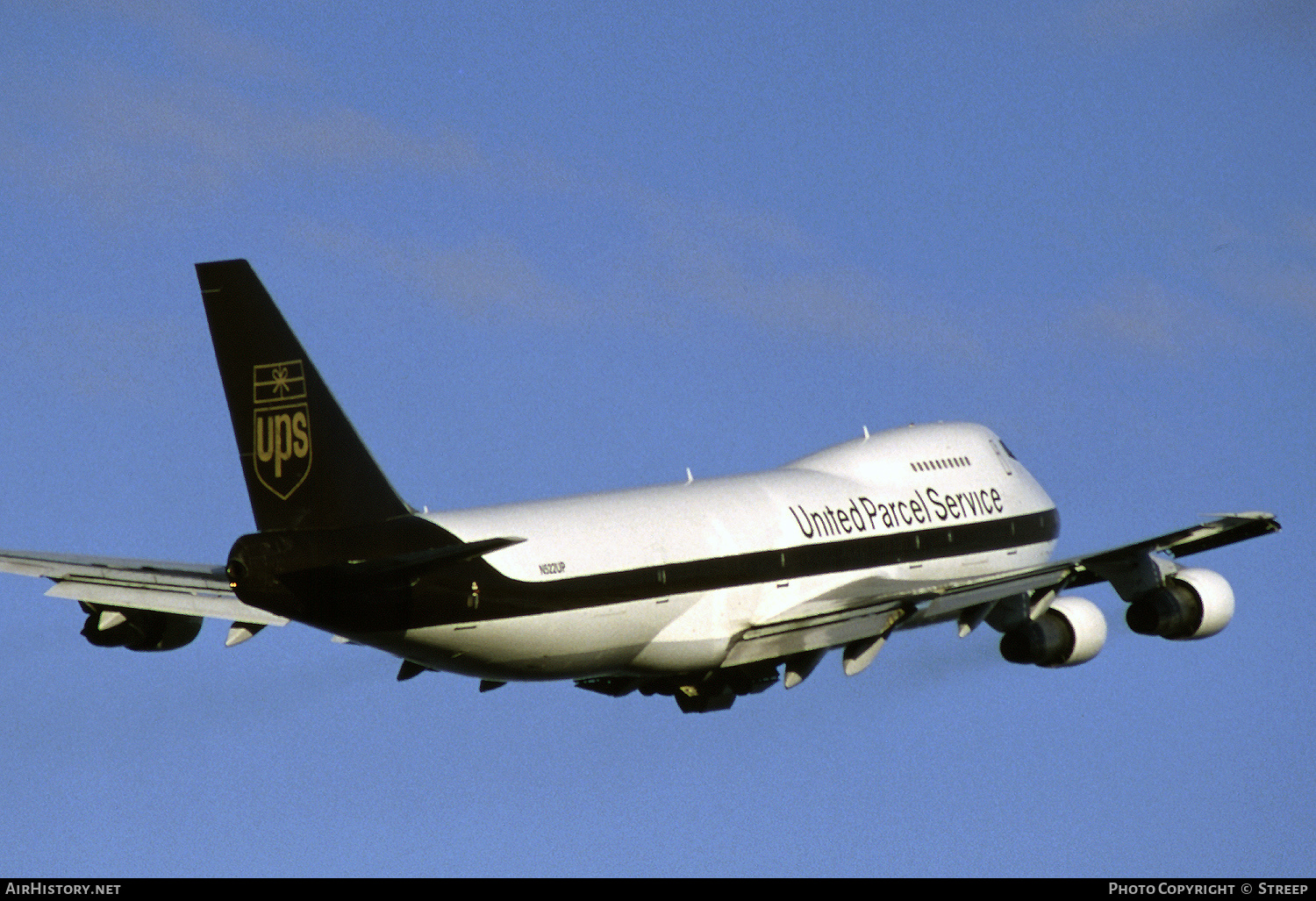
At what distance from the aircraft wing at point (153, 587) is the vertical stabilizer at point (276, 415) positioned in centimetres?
574

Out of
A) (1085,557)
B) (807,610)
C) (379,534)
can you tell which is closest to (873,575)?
(807,610)

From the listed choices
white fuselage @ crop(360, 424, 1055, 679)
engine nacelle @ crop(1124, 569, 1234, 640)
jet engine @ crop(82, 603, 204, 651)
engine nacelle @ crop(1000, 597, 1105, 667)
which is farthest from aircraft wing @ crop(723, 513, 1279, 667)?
jet engine @ crop(82, 603, 204, 651)

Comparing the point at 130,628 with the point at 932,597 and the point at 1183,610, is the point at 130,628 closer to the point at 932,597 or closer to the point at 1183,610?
the point at 932,597

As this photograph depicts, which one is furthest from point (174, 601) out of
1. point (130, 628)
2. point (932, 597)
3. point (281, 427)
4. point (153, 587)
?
point (932, 597)

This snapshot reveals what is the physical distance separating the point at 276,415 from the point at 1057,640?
1864 centimetres

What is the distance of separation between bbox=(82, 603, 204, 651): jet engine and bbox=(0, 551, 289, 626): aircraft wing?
1.72 ft

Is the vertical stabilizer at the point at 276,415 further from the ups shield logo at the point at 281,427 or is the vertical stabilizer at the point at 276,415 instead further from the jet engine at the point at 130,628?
the jet engine at the point at 130,628

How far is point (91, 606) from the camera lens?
1987 inches

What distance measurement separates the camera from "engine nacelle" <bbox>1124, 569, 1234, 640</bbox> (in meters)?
54.3

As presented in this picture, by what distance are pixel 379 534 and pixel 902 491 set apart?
54.1ft

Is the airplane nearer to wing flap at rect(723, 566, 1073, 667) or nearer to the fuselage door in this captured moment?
wing flap at rect(723, 566, 1073, 667)

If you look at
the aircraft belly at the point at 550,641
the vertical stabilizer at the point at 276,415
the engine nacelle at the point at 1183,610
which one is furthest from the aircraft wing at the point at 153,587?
the engine nacelle at the point at 1183,610

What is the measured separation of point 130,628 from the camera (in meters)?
50.6

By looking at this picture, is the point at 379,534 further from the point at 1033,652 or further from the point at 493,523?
the point at 1033,652
